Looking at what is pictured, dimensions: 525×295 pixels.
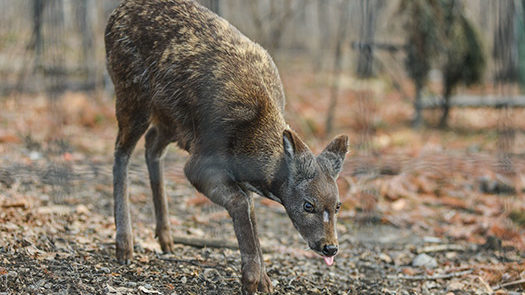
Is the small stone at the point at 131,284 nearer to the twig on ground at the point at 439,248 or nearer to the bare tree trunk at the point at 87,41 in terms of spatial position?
the twig on ground at the point at 439,248

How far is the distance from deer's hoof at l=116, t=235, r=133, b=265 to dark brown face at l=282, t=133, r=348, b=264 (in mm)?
1707

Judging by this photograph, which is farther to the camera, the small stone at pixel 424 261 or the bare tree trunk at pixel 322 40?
the bare tree trunk at pixel 322 40

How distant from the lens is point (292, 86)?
22156 millimetres

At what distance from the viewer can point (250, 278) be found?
459 cm

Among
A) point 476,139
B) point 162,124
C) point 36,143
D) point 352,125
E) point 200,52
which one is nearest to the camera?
point 200,52

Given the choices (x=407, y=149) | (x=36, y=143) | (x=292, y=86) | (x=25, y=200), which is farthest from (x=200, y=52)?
(x=292, y=86)

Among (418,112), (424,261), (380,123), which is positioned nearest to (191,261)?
(424,261)

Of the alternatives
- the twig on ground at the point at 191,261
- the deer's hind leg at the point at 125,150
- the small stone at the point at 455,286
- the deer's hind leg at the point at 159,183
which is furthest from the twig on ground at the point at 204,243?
the small stone at the point at 455,286

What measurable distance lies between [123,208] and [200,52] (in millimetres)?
1661

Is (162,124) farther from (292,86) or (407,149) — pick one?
(292,86)

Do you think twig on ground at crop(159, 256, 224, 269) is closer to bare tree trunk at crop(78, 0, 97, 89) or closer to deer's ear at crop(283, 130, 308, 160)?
deer's ear at crop(283, 130, 308, 160)

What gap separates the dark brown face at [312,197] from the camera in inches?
175

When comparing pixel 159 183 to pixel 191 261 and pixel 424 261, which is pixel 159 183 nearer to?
pixel 191 261

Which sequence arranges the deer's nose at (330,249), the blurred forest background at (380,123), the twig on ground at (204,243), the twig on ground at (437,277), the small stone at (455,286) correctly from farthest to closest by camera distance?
the blurred forest background at (380,123), the twig on ground at (204,243), the twig on ground at (437,277), the small stone at (455,286), the deer's nose at (330,249)
